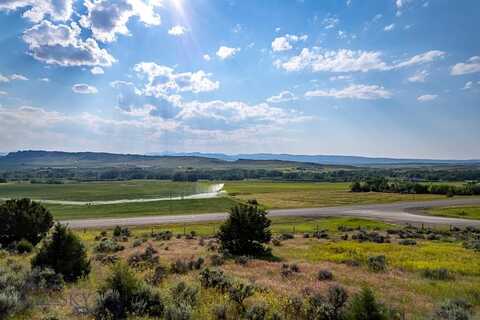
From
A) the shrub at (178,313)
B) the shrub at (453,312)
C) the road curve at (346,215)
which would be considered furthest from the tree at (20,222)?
the shrub at (453,312)

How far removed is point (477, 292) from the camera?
10336 mm

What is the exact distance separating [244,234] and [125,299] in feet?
A: 43.8

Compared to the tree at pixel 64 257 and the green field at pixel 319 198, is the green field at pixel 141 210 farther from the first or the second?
the tree at pixel 64 257

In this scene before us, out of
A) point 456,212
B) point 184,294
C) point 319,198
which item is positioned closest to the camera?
point 184,294

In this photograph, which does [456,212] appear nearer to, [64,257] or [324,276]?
[324,276]

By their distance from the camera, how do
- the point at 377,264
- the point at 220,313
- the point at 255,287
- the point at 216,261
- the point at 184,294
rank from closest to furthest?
the point at 220,313
the point at 184,294
the point at 255,287
the point at 377,264
the point at 216,261

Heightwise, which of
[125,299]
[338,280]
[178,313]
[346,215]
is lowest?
[346,215]

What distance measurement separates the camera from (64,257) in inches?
451

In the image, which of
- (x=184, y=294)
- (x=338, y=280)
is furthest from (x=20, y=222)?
(x=338, y=280)

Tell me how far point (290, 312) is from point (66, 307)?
5.35 metres

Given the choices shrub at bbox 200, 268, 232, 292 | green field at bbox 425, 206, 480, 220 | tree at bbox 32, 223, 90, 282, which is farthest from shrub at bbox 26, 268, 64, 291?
green field at bbox 425, 206, 480, 220

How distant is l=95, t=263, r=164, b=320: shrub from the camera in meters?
7.12

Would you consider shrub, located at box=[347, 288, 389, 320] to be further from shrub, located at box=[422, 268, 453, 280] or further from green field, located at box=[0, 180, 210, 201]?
green field, located at box=[0, 180, 210, 201]

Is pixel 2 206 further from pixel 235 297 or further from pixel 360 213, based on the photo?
pixel 360 213
